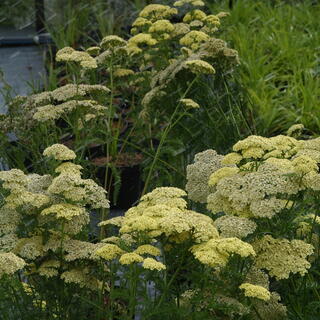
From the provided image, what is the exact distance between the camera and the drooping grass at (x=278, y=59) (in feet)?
18.4

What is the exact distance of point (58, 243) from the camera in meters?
2.75

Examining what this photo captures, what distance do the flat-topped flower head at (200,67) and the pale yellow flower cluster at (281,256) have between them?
1140mm

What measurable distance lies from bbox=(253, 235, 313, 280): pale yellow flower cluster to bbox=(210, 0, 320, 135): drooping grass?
7.07 ft

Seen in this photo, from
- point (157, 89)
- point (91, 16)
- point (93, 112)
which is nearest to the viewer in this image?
Result: point (93, 112)

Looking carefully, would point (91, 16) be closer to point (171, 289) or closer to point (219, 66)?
point (219, 66)

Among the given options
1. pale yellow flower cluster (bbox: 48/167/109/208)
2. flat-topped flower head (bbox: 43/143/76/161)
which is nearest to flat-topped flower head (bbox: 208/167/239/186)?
pale yellow flower cluster (bbox: 48/167/109/208)

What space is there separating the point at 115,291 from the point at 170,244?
0.73ft

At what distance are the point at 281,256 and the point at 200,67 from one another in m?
1.32

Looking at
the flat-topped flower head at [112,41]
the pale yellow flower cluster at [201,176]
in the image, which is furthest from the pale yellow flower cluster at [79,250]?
the flat-topped flower head at [112,41]

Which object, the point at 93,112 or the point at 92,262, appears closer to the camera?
the point at 92,262

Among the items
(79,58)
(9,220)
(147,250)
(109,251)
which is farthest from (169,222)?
(79,58)

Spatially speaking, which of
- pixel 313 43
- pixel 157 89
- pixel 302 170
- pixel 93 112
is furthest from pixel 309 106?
pixel 302 170

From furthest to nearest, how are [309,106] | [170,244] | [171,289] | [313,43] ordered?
[313,43] → [309,106] → [171,289] → [170,244]

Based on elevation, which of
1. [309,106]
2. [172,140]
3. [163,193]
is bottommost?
[309,106]
